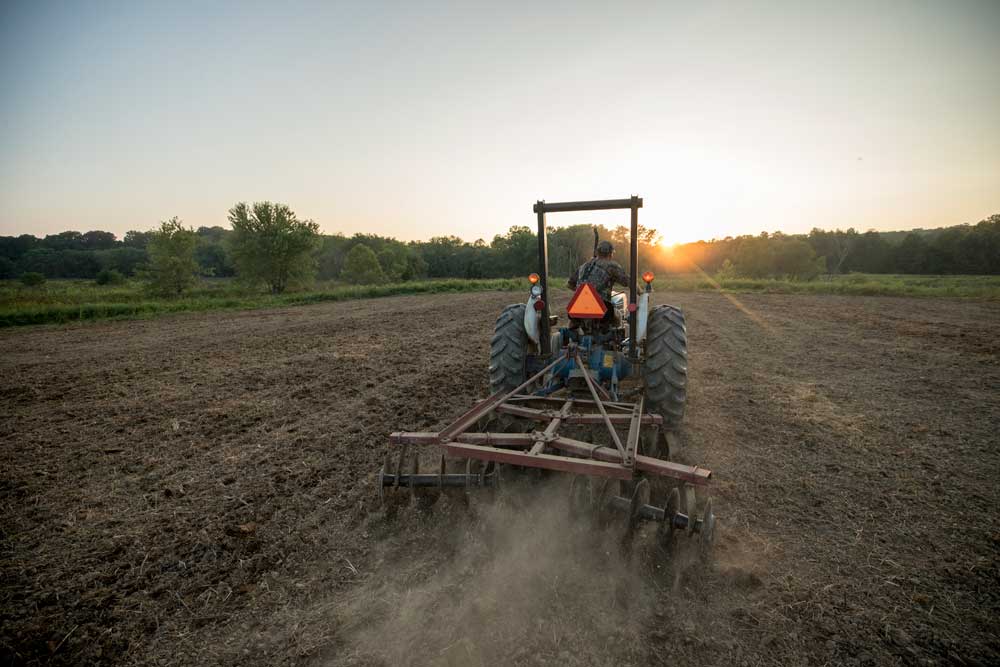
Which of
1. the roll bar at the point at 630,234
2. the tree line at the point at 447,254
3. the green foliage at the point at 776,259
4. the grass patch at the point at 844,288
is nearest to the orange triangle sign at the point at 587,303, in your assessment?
the roll bar at the point at 630,234

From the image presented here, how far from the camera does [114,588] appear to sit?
2.91m

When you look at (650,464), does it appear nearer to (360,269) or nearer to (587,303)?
(587,303)

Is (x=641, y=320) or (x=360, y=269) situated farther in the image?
(x=360, y=269)

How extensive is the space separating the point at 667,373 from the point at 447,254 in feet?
266

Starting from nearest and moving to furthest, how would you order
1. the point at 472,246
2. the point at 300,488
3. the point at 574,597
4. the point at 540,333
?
the point at 574,597, the point at 300,488, the point at 540,333, the point at 472,246

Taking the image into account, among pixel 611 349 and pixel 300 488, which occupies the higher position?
pixel 611 349

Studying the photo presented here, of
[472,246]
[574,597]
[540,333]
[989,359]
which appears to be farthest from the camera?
[472,246]

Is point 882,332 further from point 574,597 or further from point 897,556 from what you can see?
point 574,597

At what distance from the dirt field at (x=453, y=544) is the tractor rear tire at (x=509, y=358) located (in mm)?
1509

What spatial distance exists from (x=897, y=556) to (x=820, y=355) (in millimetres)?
7238

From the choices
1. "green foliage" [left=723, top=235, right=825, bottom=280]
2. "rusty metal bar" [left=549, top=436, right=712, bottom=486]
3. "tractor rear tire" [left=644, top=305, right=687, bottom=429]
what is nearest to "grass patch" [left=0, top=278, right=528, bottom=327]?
"tractor rear tire" [left=644, top=305, right=687, bottom=429]

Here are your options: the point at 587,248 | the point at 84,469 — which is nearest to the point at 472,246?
the point at 587,248

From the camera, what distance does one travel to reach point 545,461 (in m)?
2.93

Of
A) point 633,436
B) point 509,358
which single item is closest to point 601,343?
point 509,358
